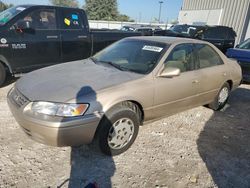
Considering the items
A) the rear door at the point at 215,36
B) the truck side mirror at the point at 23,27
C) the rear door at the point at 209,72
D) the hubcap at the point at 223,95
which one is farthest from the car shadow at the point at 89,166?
the rear door at the point at 215,36

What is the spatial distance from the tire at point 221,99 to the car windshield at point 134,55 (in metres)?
1.90

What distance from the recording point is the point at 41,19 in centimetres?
559

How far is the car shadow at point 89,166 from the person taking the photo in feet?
8.79

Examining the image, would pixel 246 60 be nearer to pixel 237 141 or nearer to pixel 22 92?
pixel 237 141

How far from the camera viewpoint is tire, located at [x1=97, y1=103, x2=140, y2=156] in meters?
2.90

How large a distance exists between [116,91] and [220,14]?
63.0 feet

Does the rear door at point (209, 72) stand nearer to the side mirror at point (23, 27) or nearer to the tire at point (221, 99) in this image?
the tire at point (221, 99)

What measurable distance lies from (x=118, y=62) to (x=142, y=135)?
4.04 feet

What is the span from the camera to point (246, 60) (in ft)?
23.1

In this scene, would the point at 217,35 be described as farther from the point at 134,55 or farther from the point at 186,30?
the point at 134,55

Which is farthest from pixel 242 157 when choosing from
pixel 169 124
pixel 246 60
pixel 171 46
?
pixel 246 60

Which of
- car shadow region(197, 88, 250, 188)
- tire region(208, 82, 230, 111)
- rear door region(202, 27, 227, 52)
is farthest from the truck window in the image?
rear door region(202, 27, 227, 52)

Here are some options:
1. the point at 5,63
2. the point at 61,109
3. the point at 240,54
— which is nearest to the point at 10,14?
the point at 5,63

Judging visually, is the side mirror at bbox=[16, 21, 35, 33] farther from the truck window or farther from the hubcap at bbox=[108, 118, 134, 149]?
the hubcap at bbox=[108, 118, 134, 149]
